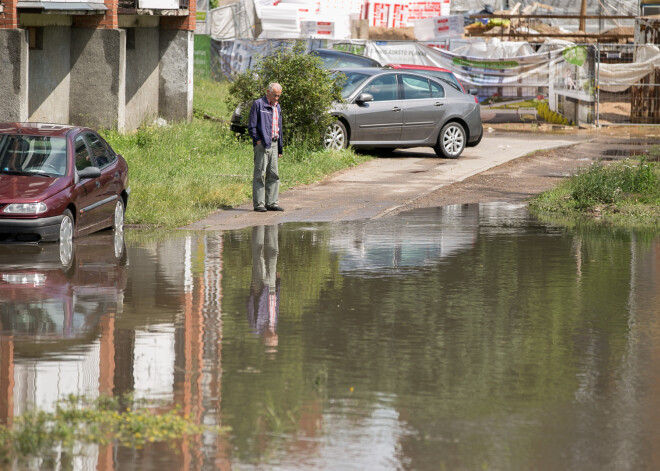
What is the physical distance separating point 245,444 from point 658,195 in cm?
1183

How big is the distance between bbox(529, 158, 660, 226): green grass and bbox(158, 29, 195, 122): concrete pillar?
39.0 feet

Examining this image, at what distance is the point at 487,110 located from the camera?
32062mm

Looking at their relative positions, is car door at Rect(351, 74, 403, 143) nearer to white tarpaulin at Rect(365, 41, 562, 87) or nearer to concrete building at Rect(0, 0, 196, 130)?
concrete building at Rect(0, 0, 196, 130)

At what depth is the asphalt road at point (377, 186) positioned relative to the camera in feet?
49.5

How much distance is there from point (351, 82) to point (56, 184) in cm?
1092

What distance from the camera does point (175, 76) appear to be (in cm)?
2695

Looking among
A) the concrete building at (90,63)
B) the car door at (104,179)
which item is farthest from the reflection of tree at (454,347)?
the concrete building at (90,63)

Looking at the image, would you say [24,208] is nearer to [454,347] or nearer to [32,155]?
[32,155]

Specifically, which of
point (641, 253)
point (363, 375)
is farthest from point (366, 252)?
point (363, 375)

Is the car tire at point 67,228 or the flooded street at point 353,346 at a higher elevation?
the car tire at point 67,228

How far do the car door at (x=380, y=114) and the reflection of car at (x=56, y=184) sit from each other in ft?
28.7

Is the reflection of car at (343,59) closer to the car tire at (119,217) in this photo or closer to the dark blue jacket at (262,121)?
the dark blue jacket at (262,121)

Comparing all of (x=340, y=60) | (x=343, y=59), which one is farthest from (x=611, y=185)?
(x=343, y=59)

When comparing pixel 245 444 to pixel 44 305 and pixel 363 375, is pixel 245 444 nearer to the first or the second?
pixel 363 375
